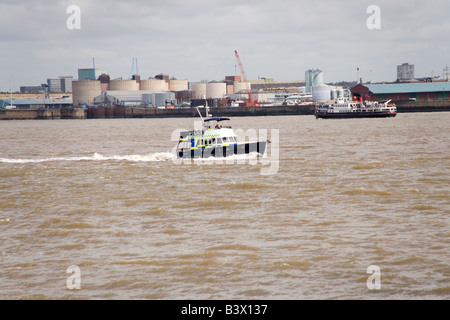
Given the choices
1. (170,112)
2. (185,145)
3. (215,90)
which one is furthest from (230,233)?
(215,90)

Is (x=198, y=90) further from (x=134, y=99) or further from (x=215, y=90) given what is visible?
(x=134, y=99)

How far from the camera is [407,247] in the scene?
14930 millimetres

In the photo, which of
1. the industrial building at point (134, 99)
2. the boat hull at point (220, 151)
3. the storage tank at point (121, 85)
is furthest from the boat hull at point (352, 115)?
the storage tank at point (121, 85)

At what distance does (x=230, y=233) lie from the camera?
16906 millimetres

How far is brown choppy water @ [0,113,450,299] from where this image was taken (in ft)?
41.3

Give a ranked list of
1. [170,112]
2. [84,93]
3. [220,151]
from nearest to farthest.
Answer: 1. [220,151]
2. [170,112]
3. [84,93]

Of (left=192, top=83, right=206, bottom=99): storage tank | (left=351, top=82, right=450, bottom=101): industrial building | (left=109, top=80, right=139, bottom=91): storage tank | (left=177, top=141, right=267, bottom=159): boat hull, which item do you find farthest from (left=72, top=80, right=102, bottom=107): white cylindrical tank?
(left=177, top=141, right=267, bottom=159): boat hull

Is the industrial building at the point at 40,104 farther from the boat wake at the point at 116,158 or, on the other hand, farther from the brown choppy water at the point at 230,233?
the brown choppy water at the point at 230,233

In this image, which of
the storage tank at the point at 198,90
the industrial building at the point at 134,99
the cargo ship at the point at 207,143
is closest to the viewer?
the cargo ship at the point at 207,143

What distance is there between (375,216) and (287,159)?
19.0 meters

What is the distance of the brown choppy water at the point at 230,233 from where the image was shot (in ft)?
41.3

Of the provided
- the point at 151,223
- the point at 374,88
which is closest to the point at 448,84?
the point at 374,88

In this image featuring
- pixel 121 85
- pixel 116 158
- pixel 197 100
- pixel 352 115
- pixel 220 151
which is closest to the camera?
pixel 220 151
